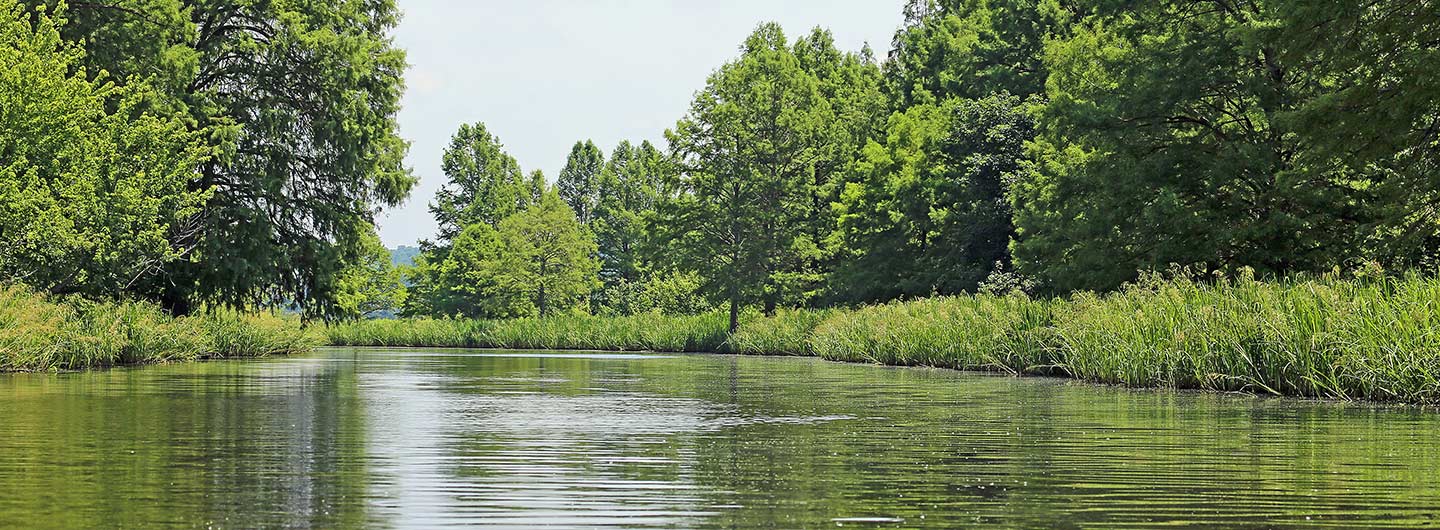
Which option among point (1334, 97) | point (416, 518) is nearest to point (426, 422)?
point (416, 518)

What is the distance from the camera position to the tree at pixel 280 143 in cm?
4888

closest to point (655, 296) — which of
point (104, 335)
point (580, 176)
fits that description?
point (580, 176)

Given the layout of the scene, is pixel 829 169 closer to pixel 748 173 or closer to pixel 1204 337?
pixel 748 173

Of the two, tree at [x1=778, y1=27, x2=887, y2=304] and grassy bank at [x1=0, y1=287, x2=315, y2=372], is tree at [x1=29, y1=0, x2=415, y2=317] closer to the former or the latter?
grassy bank at [x1=0, y1=287, x2=315, y2=372]

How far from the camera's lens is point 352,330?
9844 cm

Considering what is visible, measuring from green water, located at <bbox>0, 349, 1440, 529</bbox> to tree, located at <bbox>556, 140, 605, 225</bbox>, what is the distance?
374ft

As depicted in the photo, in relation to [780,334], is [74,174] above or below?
above

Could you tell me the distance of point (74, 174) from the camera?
38.0 m

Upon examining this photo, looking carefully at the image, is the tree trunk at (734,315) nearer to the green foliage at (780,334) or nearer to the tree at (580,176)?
the green foliage at (780,334)

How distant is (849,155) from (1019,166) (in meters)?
26.8

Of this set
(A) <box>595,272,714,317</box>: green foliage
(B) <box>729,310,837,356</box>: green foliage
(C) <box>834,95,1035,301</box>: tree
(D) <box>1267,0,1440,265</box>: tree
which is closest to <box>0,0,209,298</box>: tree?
(C) <box>834,95,1035,301</box>: tree

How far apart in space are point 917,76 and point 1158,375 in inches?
2247

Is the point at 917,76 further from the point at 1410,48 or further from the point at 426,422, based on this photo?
the point at 426,422

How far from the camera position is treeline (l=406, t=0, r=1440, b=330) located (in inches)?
1166
